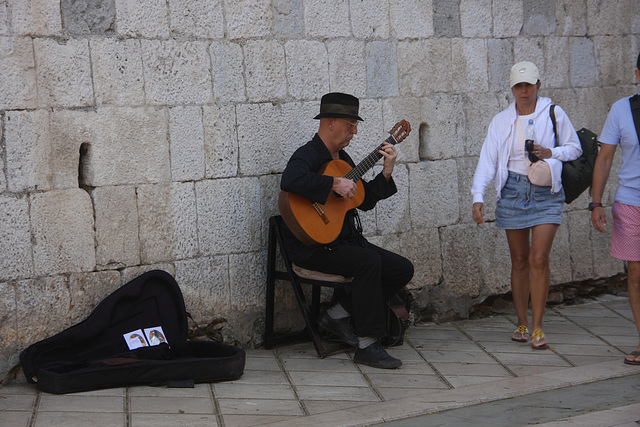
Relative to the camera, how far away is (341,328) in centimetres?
581

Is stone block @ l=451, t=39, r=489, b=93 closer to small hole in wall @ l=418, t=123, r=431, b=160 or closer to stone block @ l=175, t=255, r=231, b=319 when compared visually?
small hole in wall @ l=418, t=123, r=431, b=160

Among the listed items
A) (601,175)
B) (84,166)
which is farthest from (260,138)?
(601,175)

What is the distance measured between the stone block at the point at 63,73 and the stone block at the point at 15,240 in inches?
25.0

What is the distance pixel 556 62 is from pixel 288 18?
8.59ft

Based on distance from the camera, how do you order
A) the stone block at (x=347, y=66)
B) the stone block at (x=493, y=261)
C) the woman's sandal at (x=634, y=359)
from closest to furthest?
the woman's sandal at (x=634, y=359)
the stone block at (x=347, y=66)
the stone block at (x=493, y=261)

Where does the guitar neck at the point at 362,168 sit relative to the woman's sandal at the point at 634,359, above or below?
above

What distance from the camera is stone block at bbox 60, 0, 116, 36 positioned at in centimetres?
519

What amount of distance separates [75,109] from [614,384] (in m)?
3.66

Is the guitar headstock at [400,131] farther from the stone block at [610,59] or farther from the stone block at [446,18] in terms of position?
the stone block at [610,59]

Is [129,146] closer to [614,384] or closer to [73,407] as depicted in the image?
[73,407]

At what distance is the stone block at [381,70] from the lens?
640 cm

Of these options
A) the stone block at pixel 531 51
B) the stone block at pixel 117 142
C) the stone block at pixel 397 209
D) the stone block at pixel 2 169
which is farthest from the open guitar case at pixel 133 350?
the stone block at pixel 531 51

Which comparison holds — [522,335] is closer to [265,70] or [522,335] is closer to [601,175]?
A: [601,175]

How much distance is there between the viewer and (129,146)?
543 centimetres
